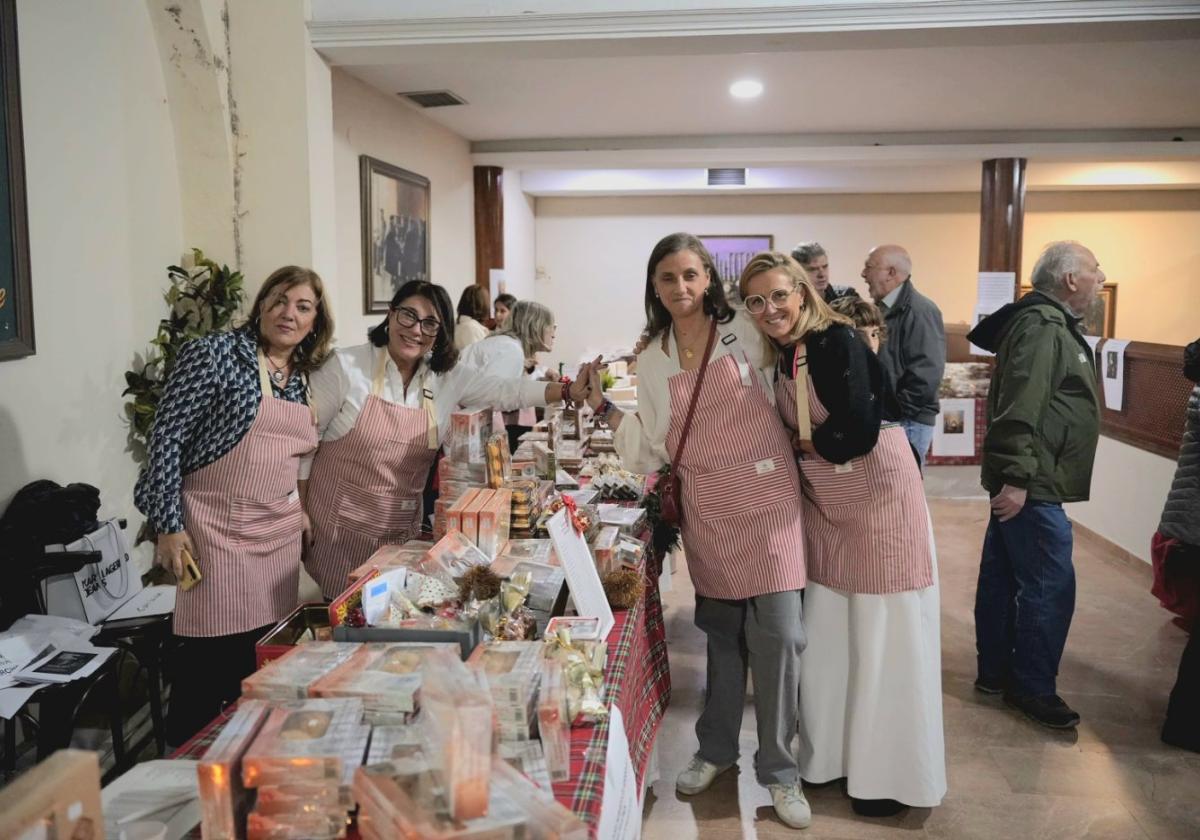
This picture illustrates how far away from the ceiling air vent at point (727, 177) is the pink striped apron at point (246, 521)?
23.0 ft

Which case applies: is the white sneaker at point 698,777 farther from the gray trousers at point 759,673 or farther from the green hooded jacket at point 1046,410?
the green hooded jacket at point 1046,410

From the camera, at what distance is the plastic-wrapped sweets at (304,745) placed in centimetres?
116

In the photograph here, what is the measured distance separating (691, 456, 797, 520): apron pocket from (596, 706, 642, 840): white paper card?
0.84m

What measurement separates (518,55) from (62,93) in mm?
1716

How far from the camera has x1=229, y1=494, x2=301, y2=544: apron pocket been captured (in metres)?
2.30

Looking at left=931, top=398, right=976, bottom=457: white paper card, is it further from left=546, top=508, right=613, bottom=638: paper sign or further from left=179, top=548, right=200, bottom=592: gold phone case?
left=179, top=548, right=200, bottom=592: gold phone case

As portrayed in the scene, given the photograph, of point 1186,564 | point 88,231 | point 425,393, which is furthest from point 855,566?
point 88,231

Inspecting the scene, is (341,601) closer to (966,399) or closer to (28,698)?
(28,698)

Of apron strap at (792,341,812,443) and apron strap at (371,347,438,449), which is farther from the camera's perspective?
apron strap at (371,347,438,449)

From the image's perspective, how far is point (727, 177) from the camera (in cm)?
870

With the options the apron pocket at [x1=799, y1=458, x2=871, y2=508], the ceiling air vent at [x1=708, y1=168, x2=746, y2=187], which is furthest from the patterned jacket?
the ceiling air vent at [x1=708, y1=168, x2=746, y2=187]

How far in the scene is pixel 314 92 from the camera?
3811 millimetres

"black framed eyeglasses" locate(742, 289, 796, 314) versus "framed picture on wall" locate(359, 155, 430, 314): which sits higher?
"framed picture on wall" locate(359, 155, 430, 314)

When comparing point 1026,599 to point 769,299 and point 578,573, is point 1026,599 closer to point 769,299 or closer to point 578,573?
point 769,299
